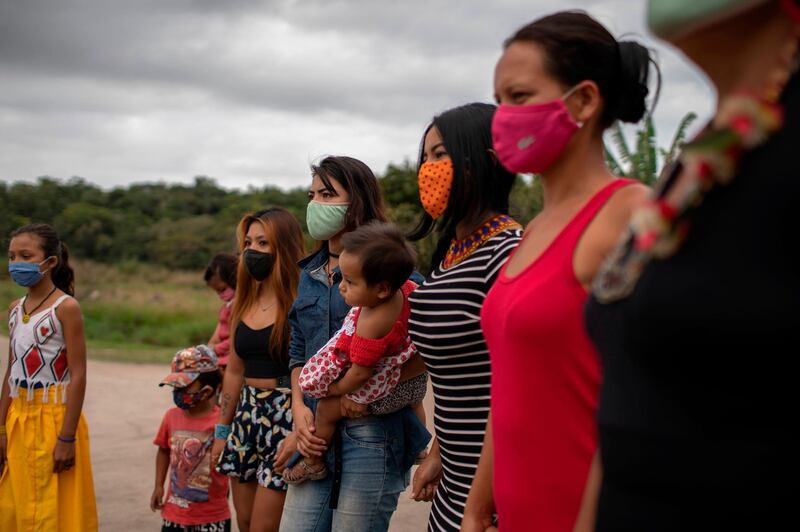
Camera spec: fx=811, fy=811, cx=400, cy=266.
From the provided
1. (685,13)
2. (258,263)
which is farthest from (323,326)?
(685,13)

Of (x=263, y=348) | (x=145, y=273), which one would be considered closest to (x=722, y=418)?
(x=263, y=348)

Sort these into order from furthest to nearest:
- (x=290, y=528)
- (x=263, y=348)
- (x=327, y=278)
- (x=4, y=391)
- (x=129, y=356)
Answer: (x=129, y=356), (x=4, y=391), (x=263, y=348), (x=327, y=278), (x=290, y=528)

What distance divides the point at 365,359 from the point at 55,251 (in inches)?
117

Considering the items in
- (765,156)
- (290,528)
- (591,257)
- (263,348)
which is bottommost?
(290,528)

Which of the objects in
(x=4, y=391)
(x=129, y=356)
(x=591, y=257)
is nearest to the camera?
(x=591, y=257)

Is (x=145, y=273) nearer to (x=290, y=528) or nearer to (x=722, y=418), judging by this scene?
(x=290, y=528)

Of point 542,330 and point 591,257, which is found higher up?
point 591,257

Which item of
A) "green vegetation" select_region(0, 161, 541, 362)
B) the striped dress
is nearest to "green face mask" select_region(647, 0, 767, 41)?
the striped dress

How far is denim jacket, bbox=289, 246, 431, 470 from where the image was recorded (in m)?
3.67

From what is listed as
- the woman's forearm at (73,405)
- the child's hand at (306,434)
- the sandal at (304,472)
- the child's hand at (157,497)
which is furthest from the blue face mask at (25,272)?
the sandal at (304,472)

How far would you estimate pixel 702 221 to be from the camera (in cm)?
121

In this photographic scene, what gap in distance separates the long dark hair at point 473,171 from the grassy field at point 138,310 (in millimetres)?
14386

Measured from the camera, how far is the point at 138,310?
2591cm

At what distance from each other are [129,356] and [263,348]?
13.0 m
